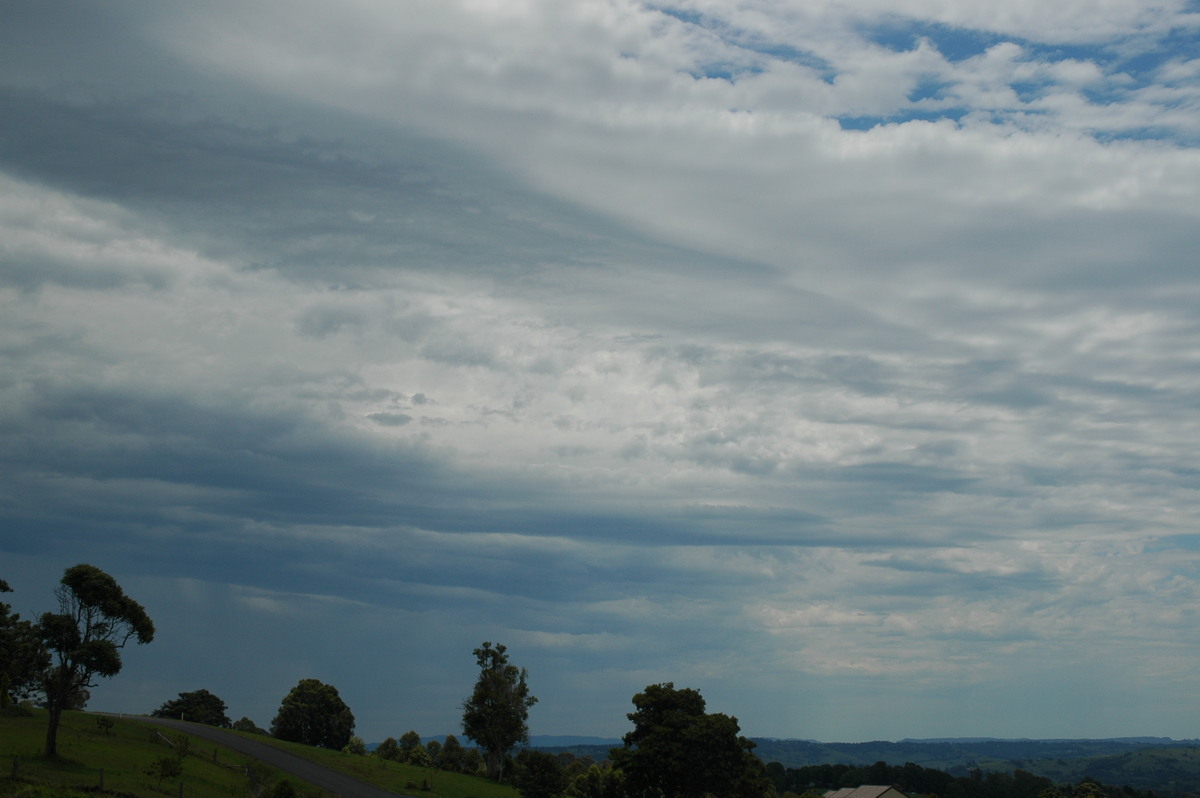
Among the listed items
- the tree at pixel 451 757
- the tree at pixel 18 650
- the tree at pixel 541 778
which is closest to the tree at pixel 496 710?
the tree at pixel 451 757


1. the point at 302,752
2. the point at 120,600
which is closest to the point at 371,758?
the point at 302,752

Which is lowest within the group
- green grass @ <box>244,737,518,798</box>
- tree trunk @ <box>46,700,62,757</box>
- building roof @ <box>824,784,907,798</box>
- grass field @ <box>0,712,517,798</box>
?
building roof @ <box>824,784,907,798</box>

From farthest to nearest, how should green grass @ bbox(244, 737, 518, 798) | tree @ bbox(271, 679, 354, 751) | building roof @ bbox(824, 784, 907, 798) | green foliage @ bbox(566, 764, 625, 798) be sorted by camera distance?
tree @ bbox(271, 679, 354, 751) < building roof @ bbox(824, 784, 907, 798) < green grass @ bbox(244, 737, 518, 798) < green foliage @ bbox(566, 764, 625, 798)

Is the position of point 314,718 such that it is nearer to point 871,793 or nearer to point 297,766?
point 297,766

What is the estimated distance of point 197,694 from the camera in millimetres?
169625

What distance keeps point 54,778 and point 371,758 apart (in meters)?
68.7

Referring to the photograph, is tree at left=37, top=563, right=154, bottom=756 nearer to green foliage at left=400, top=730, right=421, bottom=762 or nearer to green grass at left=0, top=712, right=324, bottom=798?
green grass at left=0, top=712, right=324, bottom=798

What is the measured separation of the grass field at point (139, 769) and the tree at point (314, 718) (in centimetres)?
2504

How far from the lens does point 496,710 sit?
132 m

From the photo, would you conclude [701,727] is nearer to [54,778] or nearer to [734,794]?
[734,794]

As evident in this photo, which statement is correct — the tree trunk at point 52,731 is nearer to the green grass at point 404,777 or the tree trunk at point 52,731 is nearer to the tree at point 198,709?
the green grass at point 404,777

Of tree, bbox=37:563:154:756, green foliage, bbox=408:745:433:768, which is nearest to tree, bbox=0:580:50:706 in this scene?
tree, bbox=37:563:154:756

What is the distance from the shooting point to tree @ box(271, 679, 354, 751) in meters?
139

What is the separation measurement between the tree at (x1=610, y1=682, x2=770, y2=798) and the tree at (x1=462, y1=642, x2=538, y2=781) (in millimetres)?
39445
